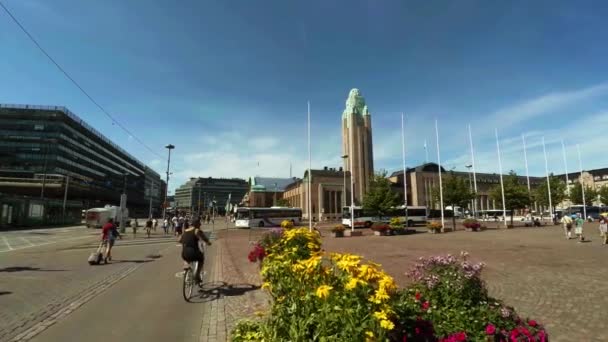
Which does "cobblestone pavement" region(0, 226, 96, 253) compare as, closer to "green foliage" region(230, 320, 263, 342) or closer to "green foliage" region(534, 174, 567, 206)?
"green foliage" region(230, 320, 263, 342)

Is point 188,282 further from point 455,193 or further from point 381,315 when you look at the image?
point 455,193

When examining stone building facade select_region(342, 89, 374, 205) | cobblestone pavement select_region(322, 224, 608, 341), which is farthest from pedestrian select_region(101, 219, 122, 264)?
stone building facade select_region(342, 89, 374, 205)

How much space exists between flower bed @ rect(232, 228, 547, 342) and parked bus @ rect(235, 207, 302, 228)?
4730 centimetres

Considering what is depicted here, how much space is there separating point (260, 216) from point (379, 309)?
49.9m

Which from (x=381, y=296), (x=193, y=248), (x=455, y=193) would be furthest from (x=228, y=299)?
(x=455, y=193)

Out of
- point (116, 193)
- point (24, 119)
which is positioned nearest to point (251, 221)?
point (24, 119)

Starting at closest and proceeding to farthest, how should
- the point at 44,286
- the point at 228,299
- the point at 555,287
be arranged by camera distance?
the point at 228,299 → the point at 555,287 → the point at 44,286

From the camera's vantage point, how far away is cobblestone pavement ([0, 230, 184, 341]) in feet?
20.9

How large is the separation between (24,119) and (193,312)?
101338mm

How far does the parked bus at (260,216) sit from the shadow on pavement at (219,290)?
4123cm

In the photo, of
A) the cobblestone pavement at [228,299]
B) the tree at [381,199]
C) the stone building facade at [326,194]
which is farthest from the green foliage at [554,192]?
the cobblestone pavement at [228,299]

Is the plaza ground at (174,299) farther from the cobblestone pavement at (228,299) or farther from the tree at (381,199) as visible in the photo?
the tree at (381,199)

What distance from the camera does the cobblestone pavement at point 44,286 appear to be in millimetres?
6359

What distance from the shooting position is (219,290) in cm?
898
